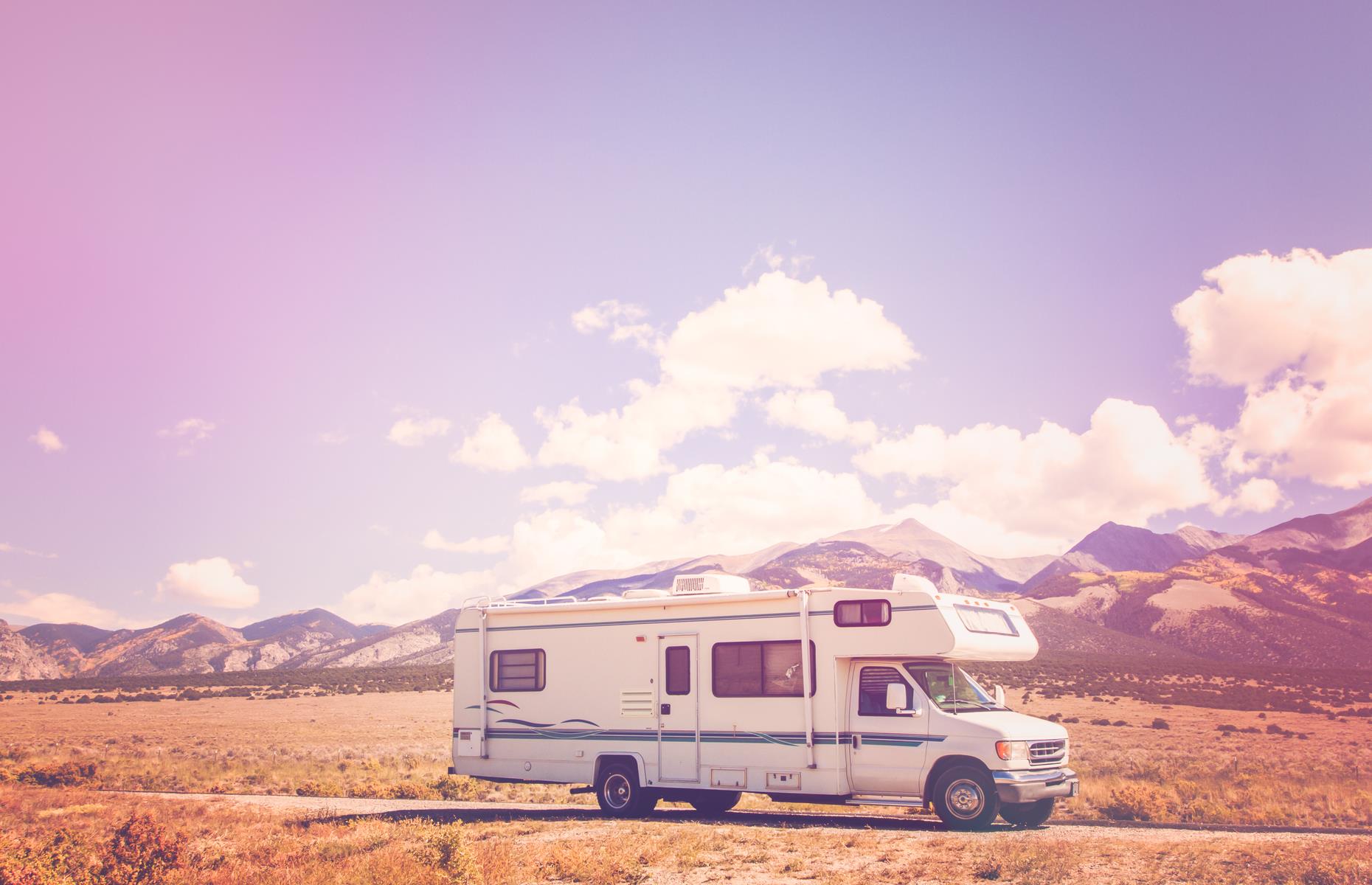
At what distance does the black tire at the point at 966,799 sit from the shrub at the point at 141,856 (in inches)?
347

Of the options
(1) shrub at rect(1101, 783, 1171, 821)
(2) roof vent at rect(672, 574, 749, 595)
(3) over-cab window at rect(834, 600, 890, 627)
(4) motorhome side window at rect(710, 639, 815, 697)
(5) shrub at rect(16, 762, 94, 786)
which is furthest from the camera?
(5) shrub at rect(16, 762, 94, 786)

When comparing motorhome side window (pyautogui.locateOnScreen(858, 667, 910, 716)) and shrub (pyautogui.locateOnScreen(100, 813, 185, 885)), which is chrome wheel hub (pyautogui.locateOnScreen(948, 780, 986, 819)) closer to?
motorhome side window (pyautogui.locateOnScreen(858, 667, 910, 716))

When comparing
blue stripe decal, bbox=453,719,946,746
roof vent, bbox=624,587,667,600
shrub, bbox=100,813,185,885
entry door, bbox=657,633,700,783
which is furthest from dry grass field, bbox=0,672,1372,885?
roof vent, bbox=624,587,667,600

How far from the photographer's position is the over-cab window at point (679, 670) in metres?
14.5

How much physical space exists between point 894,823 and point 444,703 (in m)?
42.8

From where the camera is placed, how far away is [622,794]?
579 inches

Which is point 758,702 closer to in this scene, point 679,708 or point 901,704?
point 679,708

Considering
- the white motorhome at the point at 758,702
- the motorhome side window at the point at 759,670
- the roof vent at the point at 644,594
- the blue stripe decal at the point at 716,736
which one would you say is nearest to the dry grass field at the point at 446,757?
the blue stripe decal at the point at 716,736

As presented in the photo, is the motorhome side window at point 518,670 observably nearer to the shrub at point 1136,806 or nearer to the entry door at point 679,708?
the entry door at point 679,708

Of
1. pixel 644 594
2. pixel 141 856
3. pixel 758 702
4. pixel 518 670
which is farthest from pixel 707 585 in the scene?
pixel 141 856

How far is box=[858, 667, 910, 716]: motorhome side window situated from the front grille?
1.71 meters

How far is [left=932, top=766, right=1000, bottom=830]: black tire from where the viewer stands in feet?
40.7

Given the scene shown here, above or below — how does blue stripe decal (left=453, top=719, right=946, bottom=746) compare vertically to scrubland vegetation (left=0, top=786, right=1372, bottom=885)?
above

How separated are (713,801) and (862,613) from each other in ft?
13.6
